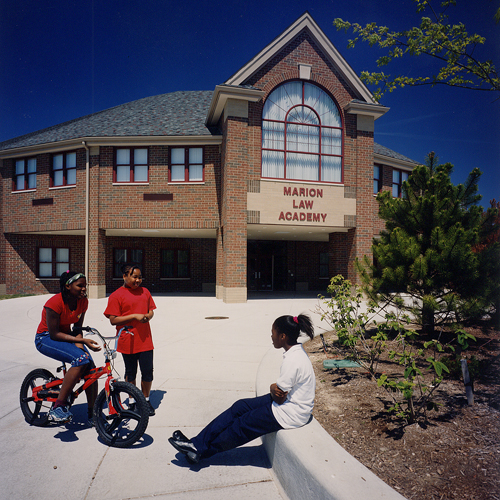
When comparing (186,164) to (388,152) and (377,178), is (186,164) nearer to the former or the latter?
(377,178)

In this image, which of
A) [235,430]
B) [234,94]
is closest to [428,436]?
[235,430]

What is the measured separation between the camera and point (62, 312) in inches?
143

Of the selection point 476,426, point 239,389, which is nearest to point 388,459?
point 476,426

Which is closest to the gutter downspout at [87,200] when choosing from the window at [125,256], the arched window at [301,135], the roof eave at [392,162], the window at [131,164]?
the window at [131,164]

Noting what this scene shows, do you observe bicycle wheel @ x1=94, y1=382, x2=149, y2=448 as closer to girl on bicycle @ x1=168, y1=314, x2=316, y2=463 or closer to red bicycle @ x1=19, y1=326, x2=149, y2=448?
red bicycle @ x1=19, y1=326, x2=149, y2=448

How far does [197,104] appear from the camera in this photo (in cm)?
2134

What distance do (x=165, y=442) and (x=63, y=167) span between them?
17.9m

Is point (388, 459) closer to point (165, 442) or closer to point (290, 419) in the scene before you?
point (290, 419)

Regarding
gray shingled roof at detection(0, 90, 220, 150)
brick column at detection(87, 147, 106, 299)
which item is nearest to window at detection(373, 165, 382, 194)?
gray shingled roof at detection(0, 90, 220, 150)

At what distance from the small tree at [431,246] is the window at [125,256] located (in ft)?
52.7

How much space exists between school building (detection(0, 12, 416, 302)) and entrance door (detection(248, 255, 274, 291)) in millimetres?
3587

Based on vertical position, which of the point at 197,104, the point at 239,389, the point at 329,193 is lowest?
the point at 239,389

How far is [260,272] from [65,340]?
19.3m

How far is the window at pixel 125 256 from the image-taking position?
20478mm
